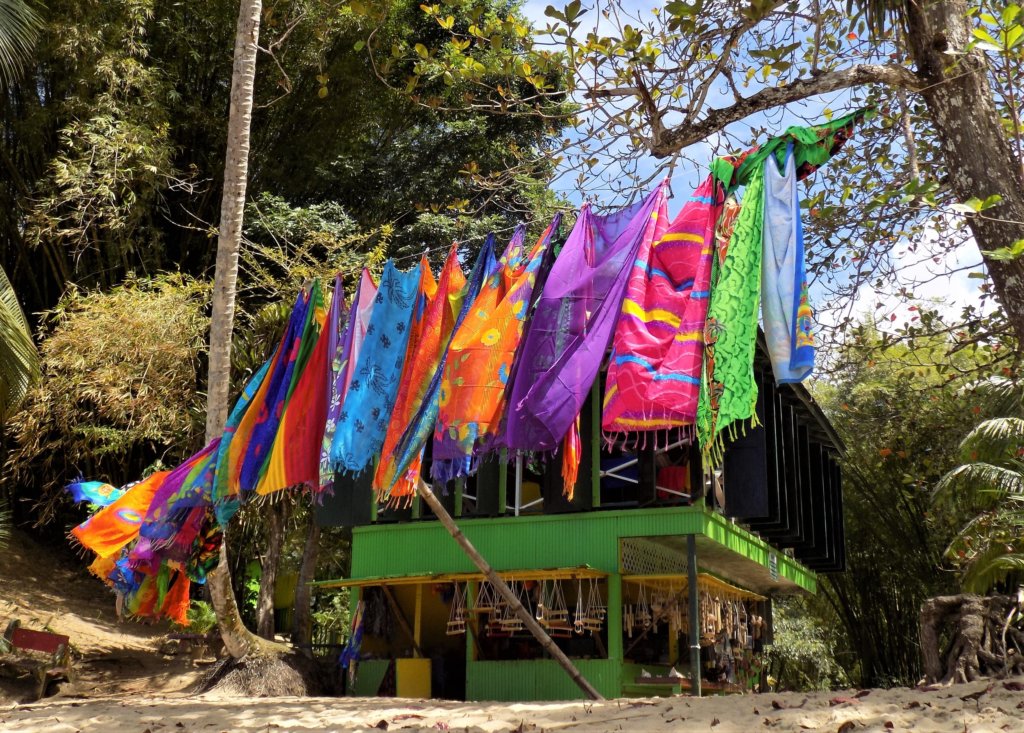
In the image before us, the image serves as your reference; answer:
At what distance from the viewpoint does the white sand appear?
6.14 metres

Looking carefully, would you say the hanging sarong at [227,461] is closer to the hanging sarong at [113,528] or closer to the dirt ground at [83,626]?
the hanging sarong at [113,528]

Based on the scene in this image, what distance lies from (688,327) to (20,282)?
55.7 feet

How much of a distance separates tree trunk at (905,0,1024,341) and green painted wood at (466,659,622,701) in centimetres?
696

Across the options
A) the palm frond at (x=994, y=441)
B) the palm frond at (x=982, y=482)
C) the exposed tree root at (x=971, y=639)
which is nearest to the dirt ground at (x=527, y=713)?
the exposed tree root at (x=971, y=639)

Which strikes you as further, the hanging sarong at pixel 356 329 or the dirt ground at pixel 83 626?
the dirt ground at pixel 83 626

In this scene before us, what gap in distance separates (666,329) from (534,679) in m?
6.14

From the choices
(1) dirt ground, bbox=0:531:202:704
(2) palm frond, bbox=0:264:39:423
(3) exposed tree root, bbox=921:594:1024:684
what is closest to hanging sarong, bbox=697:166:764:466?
(3) exposed tree root, bbox=921:594:1024:684

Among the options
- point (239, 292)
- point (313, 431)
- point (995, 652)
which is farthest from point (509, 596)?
point (239, 292)

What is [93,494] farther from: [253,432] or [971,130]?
[971,130]

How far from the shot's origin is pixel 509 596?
9039mm

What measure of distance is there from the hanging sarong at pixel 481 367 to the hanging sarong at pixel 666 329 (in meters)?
0.94

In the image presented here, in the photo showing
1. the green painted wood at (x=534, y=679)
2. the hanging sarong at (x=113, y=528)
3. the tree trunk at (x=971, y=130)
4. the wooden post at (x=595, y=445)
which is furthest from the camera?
the wooden post at (x=595, y=445)

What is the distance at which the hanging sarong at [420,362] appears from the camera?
812 centimetres

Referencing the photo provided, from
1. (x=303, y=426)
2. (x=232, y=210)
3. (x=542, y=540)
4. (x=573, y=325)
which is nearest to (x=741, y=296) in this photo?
(x=573, y=325)
